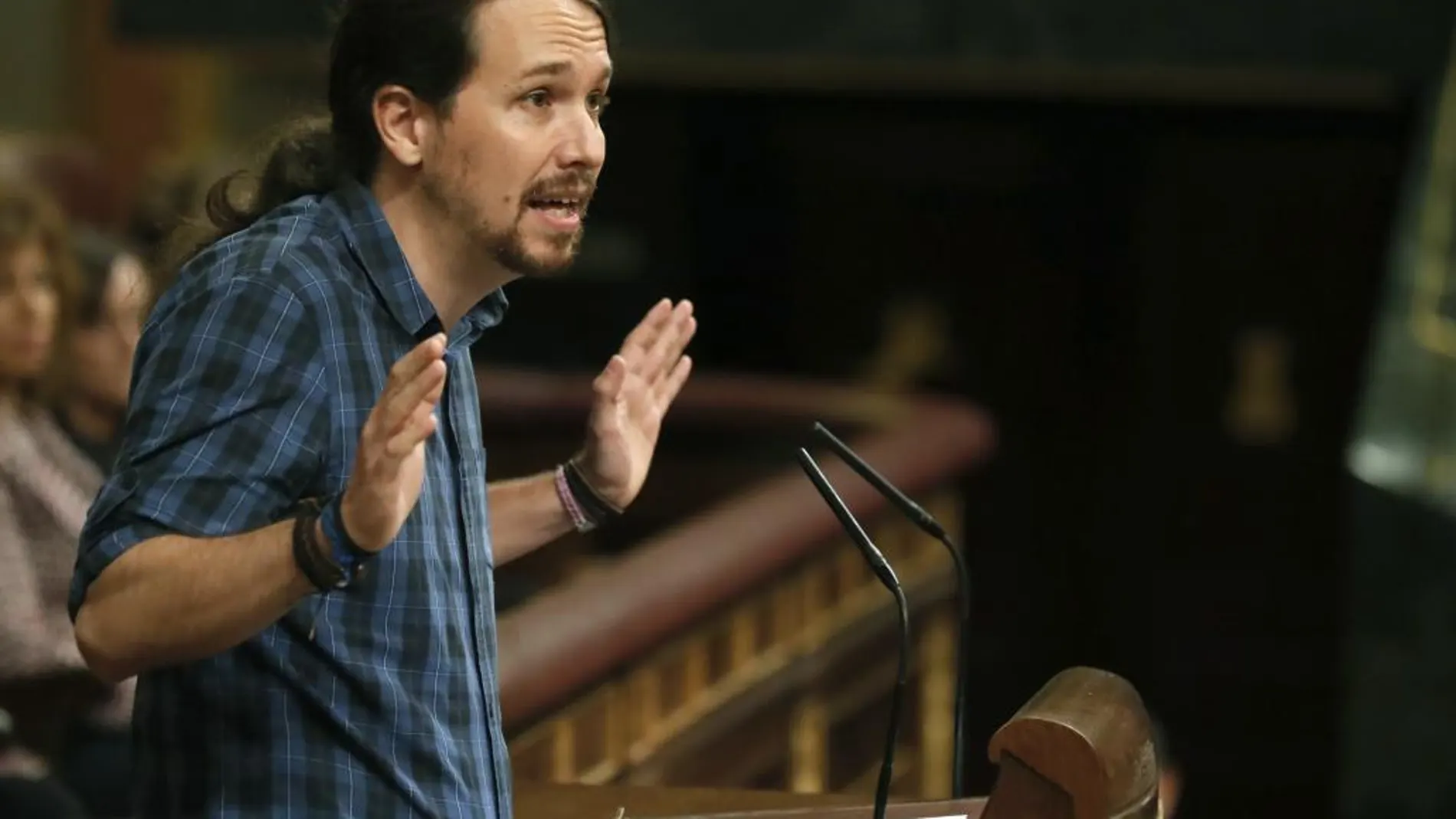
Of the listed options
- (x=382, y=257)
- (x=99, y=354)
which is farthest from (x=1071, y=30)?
(x=382, y=257)

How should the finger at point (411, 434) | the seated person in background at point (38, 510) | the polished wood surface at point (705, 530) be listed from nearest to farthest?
the finger at point (411, 434), the polished wood surface at point (705, 530), the seated person in background at point (38, 510)

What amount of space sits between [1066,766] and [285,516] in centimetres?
63

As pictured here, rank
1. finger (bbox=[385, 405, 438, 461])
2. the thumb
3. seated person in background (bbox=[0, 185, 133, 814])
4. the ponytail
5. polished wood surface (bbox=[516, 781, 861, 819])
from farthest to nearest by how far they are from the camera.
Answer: seated person in background (bbox=[0, 185, 133, 814])
the thumb
polished wood surface (bbox=[516, 781, 861, 819])
the ponytail
finger (bbox=[385, 405, 438, 461])

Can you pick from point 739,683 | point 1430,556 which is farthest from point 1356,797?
point 739,683

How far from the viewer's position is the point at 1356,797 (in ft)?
16.8

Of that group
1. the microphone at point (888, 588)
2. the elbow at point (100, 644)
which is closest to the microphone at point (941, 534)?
the microphone at point (888, 588)

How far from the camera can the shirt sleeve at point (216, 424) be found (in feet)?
5.94

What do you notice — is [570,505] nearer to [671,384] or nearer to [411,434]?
[671,384]

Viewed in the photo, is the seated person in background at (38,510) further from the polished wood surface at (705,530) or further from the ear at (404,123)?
the ear at (404,123)

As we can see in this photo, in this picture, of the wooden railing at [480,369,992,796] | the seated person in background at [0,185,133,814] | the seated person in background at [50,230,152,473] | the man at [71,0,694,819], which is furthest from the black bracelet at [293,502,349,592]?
the seated person in background at [50,230,152,473]

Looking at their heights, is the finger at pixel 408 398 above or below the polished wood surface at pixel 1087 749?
above

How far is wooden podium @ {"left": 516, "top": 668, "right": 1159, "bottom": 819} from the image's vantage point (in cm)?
192

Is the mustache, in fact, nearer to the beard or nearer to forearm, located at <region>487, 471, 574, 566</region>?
the beard

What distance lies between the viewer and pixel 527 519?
7.89ft
